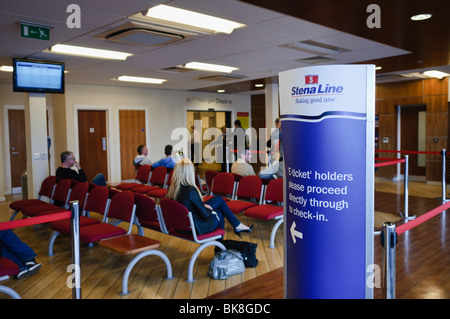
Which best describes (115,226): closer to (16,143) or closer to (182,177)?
(182,177)

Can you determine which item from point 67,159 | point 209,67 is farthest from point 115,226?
point 209,67

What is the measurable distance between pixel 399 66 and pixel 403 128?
387 cm

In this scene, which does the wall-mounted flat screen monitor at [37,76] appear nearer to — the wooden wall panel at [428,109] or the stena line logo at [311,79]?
the stena line logo at [311,79]

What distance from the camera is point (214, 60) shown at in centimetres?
742

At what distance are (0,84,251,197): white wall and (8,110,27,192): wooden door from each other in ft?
0.66

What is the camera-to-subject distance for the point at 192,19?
4.63 m

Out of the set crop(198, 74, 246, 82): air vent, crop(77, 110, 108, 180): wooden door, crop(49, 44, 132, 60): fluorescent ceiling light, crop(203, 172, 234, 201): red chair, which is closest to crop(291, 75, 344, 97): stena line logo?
crop(203, 172, 234, 201): red chair

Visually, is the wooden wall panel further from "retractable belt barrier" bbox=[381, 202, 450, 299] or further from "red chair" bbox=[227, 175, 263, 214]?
"retractable belt barrier" bbox=[381, 202, 450, 299]

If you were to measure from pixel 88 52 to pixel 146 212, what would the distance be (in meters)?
3.25

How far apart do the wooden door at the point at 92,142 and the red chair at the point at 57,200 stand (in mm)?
4446

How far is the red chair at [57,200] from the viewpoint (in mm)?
5496

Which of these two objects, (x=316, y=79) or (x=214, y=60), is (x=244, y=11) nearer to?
(x=316, y=79)

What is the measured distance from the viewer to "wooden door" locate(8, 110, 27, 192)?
9875mm
